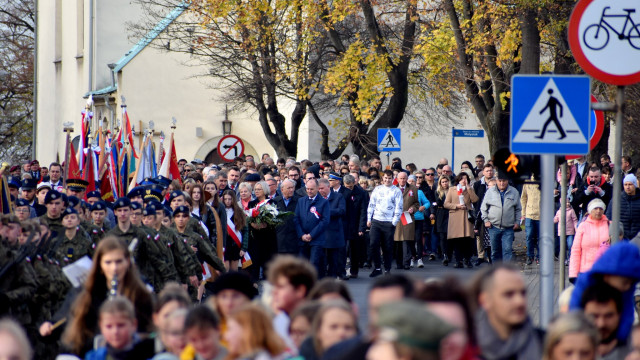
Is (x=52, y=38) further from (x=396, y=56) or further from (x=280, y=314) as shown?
(x=280, y=314)

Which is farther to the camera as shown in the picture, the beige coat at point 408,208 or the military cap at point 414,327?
the beige coat at point 408,208

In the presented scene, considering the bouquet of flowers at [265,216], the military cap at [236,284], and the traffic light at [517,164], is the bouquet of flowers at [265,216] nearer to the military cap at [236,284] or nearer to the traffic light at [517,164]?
the traffic light at [517,164]

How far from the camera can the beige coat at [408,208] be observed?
2016 centimetres

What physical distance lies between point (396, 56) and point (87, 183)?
533 inches

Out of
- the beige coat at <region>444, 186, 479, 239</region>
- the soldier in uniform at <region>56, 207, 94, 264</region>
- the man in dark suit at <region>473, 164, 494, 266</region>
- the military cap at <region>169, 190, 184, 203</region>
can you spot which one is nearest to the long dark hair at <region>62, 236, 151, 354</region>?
the soldier in uniform at <region>56, 207, 94, 264</region>

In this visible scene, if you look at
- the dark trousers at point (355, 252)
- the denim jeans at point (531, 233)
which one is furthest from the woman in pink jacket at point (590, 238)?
the denim jeans at point (531, 233)

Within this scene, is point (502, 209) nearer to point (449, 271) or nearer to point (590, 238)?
point (449, 271)

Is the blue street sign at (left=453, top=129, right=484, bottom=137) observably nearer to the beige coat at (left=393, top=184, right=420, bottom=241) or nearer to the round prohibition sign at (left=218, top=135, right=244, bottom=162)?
the round prohibition sign at (left=218, top=135, right=244, bottom=162)

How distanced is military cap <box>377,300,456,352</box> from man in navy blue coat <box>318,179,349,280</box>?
45.5 feet

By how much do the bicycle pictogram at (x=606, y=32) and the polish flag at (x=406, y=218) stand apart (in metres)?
12.9

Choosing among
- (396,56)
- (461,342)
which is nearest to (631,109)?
(396,56)

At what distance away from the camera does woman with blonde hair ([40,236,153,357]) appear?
7.07 metres

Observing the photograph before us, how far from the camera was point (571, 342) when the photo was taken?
4914 mm

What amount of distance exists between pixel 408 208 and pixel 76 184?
6.66m
